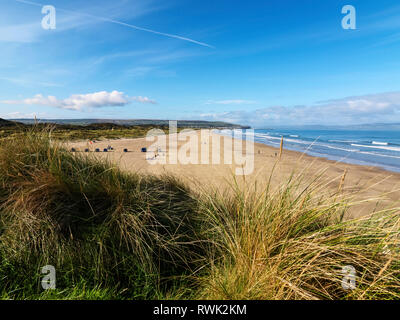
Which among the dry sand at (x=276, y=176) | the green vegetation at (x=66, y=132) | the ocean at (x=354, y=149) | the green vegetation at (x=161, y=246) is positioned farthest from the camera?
the ocean at (x=354, y=149)

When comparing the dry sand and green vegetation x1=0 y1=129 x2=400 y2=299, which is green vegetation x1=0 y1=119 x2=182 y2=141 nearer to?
the dry sand

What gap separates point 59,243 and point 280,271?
2281 millimetres

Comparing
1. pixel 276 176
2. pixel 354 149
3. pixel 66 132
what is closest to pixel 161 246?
pixel 276 176

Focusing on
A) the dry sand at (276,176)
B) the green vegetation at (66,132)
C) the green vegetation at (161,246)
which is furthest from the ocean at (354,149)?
the green vegetation at (66,132)

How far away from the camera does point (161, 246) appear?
244cm

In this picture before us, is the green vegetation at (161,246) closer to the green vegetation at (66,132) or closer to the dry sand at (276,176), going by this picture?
the dry sand at (276,176)

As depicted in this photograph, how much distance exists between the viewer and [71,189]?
2.68 meters

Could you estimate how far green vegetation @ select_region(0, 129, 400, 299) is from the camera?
1.87m

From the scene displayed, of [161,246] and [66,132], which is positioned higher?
[66,132]

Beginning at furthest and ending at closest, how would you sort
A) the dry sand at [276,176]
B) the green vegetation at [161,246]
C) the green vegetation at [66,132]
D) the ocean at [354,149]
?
the ocean at [354,149] → the green vegetation at [66,132] → the dry sand at [276,176] → the green vegetation at [161,246]

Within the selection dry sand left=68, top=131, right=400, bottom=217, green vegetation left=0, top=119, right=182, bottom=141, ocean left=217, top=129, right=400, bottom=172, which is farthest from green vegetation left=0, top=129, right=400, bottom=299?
green vegetation left=0, top=119, right=182, bottom=141

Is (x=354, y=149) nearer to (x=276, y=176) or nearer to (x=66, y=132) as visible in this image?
(x=276, y=176)

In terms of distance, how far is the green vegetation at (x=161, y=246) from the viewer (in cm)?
187
